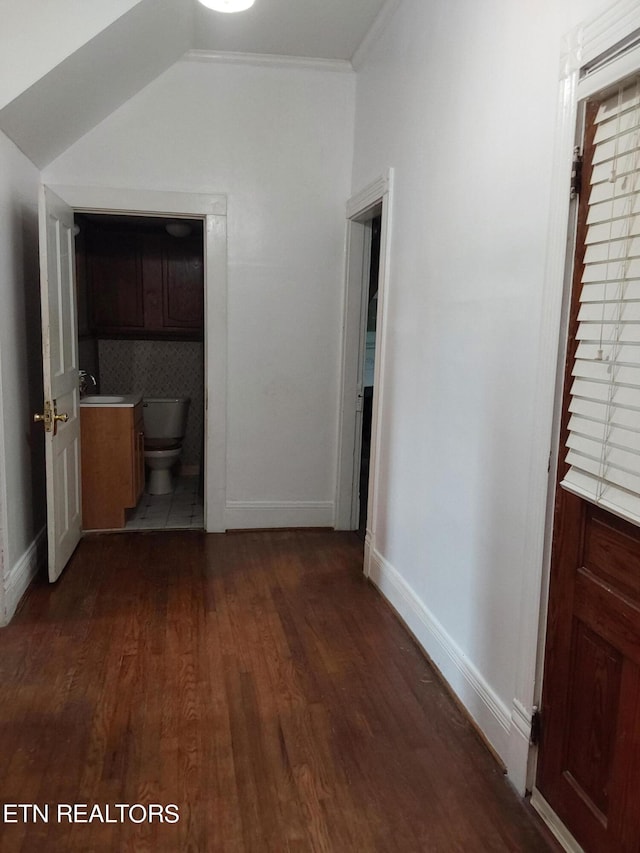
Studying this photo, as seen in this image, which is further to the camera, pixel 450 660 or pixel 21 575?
pixel 21 575

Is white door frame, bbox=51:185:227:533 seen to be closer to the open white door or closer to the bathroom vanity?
the open white door

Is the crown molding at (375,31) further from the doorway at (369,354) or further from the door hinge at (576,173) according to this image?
the door hinge at (576,173)

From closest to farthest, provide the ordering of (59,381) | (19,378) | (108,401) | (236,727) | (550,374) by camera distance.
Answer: (550,374) < (236,727) < (19,378) < (59,381) < (108,401)

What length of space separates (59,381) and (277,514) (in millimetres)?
1651

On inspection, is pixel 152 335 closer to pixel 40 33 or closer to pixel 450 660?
pixel 40 33

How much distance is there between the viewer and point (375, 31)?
348cm

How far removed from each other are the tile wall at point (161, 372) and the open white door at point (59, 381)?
5.68ft

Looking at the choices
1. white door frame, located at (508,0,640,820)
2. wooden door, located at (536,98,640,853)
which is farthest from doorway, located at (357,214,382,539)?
wooden door, located at (536,98,640,853)

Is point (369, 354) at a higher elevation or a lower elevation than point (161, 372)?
higher

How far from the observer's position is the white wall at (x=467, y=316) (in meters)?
1.97

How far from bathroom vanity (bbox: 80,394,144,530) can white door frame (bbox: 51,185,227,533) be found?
1.65 ft

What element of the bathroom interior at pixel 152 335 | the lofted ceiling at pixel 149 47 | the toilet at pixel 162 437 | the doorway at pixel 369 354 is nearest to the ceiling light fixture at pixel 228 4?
the lofted ceiling at pixel 149 47

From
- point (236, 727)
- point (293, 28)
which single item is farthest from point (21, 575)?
point (293, 28)

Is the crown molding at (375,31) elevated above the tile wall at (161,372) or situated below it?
above
